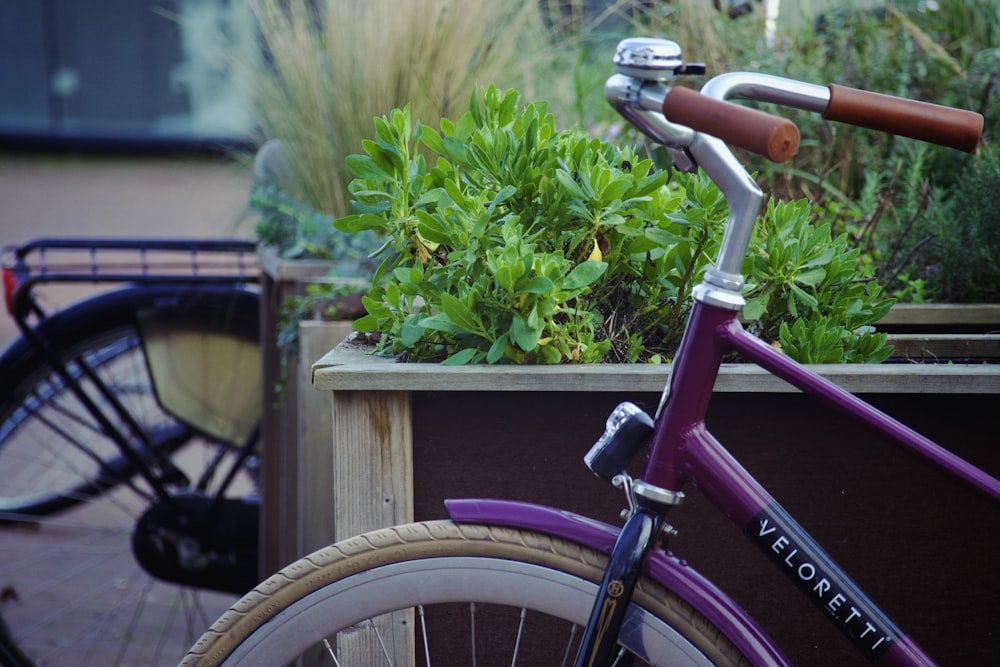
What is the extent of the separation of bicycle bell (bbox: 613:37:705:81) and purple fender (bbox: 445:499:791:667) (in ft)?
1.53

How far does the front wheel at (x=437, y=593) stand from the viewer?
0.99 meters

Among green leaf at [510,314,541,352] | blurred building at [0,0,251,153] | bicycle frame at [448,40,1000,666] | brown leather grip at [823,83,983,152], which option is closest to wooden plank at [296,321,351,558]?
green leaf at [510,314,541,352]

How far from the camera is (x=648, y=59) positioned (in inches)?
36.9

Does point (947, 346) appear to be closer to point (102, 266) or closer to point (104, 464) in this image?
point (102, 266)

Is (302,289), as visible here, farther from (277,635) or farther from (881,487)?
(881,487)

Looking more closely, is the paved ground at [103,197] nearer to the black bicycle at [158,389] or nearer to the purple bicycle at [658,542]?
the black bicycle at [158,389]

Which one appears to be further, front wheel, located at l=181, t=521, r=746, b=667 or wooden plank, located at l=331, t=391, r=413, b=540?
wooden plank, located at l=331, t=391, r=413, b=540

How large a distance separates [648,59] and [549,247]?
0.39 m

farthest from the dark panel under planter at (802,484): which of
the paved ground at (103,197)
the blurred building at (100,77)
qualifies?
the blurred building at (100,77)

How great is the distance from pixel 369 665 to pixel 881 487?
704 millimetres

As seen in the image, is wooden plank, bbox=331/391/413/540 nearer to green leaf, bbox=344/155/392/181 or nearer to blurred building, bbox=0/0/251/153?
green leaf, bbox=344/155/392/181

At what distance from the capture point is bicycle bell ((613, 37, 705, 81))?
94cm

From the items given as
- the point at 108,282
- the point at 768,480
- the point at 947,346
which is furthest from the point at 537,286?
the point at 108,282

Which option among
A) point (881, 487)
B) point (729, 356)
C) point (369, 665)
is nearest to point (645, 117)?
point (729, 356)
